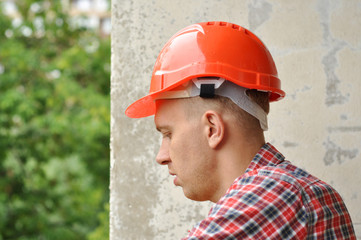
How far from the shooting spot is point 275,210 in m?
1.35

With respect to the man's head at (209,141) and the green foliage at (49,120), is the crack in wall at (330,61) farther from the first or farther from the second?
the green foliage at (49,120)

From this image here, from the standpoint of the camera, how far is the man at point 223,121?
4.84ft

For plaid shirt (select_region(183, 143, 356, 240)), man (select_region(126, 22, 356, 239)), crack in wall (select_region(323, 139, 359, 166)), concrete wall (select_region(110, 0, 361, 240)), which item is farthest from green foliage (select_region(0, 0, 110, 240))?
plaid shirt (select_region(183, 143, 356, 240))

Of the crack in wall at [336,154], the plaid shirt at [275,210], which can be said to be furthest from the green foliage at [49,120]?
the plaid shirt at [275,210]

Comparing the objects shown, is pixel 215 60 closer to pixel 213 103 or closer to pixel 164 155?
pixel 213 103

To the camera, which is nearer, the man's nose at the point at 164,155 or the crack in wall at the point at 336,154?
the man's nose at the point at 164,155

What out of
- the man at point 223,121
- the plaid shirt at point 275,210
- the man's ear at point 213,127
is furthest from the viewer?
the man's ear at point 213,127

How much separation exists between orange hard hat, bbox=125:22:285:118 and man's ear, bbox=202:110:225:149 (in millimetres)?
122

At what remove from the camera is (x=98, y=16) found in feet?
158

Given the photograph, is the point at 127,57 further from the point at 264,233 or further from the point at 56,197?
the point at 56,197

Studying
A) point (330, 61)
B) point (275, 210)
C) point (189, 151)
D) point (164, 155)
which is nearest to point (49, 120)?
point (330, 61)

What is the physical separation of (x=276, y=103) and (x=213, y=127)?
3.29ft

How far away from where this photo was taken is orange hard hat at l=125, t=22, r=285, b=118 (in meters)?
1.67

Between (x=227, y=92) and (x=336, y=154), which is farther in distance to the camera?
(x=336, y=154)
